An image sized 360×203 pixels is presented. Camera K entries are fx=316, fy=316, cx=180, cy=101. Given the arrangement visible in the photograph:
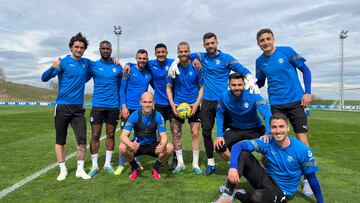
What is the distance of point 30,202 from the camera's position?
4098mm

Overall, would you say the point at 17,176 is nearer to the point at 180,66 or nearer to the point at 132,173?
the point at 132,173

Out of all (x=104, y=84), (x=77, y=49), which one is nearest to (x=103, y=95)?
(x=104, y=84)

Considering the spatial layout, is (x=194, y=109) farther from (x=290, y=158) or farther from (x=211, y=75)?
(x=290, y=158)

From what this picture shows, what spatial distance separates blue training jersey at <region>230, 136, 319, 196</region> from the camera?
3.79m

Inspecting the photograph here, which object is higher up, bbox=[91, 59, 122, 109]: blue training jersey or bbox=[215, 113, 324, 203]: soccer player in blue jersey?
bbox=[91, 59, 122, 109]: blue training jersey

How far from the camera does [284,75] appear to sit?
4.77 metres

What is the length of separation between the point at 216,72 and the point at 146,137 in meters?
1.68

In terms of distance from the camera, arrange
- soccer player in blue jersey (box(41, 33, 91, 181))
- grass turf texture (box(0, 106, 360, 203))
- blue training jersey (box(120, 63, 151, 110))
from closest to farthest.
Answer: grass turf texture (box(0, 106, 360, 203))
soccer player in blue jersey (box(41, 33, 91, 181))
blue training jersey (box(120, 63, 151, 110))

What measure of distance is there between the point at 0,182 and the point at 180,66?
359 cm

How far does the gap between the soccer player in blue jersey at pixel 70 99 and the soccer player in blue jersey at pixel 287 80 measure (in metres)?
3.10

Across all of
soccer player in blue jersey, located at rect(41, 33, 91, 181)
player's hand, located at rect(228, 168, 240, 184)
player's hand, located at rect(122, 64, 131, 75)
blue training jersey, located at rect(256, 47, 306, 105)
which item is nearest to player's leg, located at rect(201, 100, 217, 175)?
blue training jersey, located at rect(256, 47, 306, 105)

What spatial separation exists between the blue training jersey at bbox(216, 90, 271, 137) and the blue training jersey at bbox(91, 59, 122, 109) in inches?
82.7

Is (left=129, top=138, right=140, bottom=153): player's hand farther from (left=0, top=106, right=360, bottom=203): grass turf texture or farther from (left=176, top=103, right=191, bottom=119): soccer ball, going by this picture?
(left=176, top=103, right=191, bottom=119): soccer ball

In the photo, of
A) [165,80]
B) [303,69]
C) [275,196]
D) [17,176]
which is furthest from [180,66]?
[17,176]
